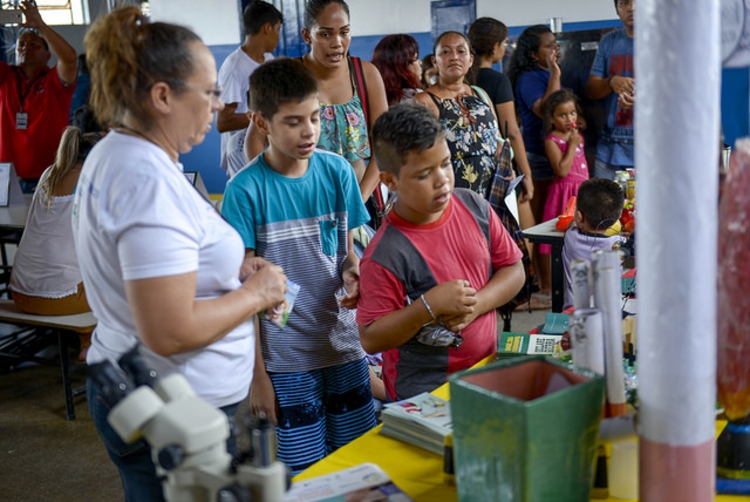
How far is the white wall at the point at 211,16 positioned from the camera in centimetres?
789

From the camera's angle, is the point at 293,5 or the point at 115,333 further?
the point at 293,5

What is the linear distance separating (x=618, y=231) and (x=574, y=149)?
1.86 m

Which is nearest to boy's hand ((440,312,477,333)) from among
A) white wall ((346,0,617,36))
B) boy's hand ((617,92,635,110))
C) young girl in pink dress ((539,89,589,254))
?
boy's hand ((617,92,635,110))

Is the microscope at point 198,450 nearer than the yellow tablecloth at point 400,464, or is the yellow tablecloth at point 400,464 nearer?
the microscope at point 198,450

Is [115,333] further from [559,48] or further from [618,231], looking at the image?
[559,48]

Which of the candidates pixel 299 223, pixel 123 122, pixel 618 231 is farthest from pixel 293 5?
pixel 123 122

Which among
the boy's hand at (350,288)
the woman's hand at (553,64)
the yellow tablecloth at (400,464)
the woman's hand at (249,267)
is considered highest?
the woman's hand at (553,64)

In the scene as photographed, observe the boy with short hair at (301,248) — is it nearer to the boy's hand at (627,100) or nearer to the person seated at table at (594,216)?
the person seated at table at (594,216)

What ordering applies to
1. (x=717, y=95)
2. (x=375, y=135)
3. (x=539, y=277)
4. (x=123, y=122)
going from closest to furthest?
(x=717, y=95) < (x=123, y=122) < (x=375, y=135) < (x=539, y=277)

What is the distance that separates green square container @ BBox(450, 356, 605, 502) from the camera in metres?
1.00

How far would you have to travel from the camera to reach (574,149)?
495 centimetres

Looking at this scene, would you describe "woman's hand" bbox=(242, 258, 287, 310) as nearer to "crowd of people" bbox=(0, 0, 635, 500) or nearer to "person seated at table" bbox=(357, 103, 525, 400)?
"crowd of people" bbox=(0, 0, 635, 500)

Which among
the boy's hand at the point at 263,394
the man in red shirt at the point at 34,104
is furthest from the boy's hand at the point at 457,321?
the man in red shirt at the point at 34,104

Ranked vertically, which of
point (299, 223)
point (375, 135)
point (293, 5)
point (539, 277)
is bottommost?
point (539, 277)
